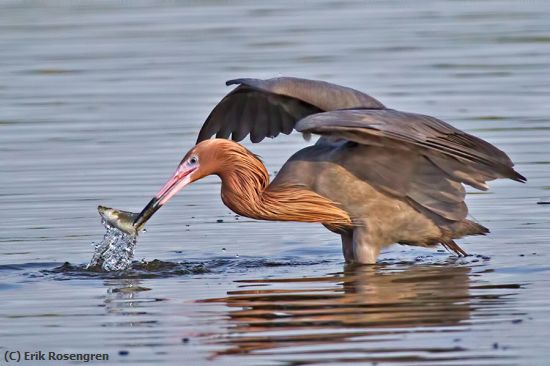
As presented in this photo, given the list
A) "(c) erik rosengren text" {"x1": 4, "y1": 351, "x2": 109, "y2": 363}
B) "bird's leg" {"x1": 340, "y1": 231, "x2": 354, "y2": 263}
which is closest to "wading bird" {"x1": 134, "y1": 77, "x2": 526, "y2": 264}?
"bird's leg" {"x1": 340, "y1": 231, "x2": 354, "y2": 263}

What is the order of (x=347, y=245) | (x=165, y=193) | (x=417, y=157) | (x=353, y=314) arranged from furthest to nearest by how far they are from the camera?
(x=347, y=245), (x=417, y=157), (x=165, y=193), (x=353, y=314)

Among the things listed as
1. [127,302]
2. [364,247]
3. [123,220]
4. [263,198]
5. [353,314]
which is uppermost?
[263,198]

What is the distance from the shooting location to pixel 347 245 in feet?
34.6

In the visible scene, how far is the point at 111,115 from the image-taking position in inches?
600

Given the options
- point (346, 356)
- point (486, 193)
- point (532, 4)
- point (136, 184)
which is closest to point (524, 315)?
point (346, 356)

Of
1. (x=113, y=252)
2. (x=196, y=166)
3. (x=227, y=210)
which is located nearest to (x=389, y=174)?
(x=196, y=166)

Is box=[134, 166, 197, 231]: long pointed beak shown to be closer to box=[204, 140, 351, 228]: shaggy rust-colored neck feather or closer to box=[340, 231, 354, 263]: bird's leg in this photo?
box=[204, 140, 351, 228]: shaggy rust-colored neck feather

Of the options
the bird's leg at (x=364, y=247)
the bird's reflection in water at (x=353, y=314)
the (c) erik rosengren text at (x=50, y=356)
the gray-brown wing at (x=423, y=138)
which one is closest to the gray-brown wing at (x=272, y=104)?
the gray-brown wing at (x=423, y=138)

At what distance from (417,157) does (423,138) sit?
1.98 ft

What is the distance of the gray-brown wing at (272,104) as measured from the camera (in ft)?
34.7

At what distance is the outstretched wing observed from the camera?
374 inches

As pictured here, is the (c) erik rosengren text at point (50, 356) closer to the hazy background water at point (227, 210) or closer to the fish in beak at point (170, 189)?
the hazy background water at point (227, 210)

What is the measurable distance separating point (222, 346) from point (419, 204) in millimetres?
2966

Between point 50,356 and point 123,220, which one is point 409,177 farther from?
point 50,356
